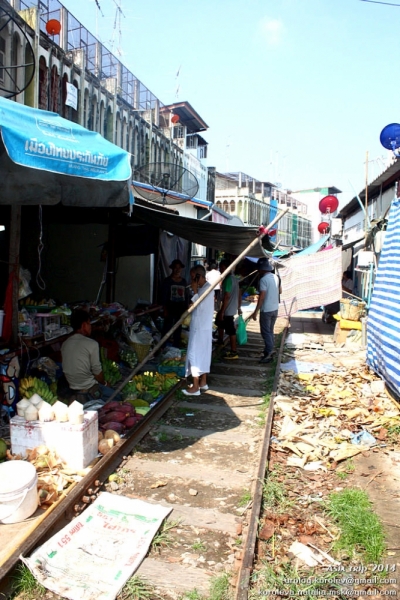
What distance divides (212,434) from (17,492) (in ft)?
9.46

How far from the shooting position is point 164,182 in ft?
27.0

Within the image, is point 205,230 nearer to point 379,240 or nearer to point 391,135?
point 379,240

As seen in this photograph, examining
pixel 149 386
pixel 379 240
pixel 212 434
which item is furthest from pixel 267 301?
pixel 212 434

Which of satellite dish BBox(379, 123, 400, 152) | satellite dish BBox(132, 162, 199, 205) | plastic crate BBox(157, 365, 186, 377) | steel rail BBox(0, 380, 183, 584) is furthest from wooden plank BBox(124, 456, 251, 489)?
satellite dish BBox(379, 123, 400, 152)

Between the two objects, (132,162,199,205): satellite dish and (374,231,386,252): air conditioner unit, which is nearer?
(132,162,199,205): satellite dish

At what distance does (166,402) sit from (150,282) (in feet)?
18.2

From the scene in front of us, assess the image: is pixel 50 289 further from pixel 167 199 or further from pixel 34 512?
pixel 34 512

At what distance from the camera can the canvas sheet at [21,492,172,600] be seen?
3.00 m

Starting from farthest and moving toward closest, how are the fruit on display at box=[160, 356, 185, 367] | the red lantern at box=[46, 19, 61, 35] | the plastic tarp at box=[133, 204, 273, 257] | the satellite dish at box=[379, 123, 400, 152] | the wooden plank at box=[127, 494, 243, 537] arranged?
the red lantern at box=[46, 19, 61, 35] < the satellite dish at box=[379, 123, 400, 152] < the fruit on display at box=[160, 356, 185, 367] < the plastic tarp at box=[133, 204, 273, 257] < the wooden plank at box=[127, 494, 243, 537]

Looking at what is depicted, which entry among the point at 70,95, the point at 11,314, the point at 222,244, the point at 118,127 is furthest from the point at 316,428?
the point at 118,127

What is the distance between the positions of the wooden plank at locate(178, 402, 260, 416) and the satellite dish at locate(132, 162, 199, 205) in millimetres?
3765

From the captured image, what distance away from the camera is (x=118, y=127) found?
54.0 ft

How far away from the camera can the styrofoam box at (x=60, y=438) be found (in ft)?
14.3

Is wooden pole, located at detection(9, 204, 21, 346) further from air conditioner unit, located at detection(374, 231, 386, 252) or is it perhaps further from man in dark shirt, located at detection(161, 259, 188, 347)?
air conditioner unit, located at detection(374, 231, 386, 252)
